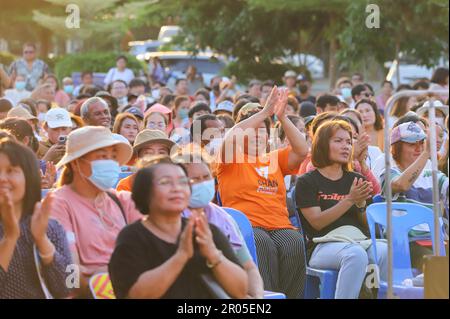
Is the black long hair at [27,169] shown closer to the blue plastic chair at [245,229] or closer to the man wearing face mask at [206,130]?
the blue plastic chair at [245,229]

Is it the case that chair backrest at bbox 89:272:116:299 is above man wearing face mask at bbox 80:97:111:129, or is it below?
below

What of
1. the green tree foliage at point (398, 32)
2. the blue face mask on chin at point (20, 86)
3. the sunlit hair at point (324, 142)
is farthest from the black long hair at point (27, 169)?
the green tree foliage at point (398, 32)

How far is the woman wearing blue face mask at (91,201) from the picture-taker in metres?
6.54

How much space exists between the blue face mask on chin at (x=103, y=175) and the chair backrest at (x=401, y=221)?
2432mm

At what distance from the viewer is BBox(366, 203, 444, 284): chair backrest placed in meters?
8.41

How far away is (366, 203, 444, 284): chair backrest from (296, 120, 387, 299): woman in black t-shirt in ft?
0.42

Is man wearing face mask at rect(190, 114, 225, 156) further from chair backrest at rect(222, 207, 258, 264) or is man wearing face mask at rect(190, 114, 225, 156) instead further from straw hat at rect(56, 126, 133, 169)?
straw hat at rect(56, 126, 133, 169)

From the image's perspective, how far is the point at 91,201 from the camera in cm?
673

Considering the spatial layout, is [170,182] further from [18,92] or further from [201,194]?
[18,92]

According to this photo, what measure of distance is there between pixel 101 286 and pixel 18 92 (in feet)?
39.4

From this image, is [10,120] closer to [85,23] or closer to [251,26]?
[251,26]

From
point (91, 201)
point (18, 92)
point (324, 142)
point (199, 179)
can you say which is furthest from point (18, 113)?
point (18, 92)

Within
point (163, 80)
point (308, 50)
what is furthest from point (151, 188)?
point (308, 50)

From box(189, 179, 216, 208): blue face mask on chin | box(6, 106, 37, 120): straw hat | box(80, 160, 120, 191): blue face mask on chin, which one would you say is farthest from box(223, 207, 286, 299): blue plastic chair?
box(6, 106, 37, 120): straw hat
